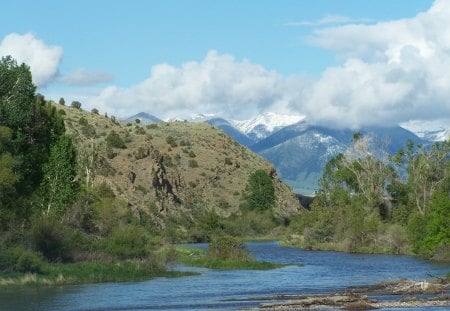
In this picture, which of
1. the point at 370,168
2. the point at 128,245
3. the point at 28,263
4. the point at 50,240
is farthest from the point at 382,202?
the point at 28,263

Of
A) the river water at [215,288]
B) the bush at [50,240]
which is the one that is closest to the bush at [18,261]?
the river water at [215,288]

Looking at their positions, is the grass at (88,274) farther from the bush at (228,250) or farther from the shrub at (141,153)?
the shrub at (141,153)

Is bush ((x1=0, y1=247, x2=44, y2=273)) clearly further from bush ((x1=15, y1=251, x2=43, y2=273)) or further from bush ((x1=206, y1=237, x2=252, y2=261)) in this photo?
bush ((x1=206, y1=237, x2=252, y2=261))

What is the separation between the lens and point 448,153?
128 m

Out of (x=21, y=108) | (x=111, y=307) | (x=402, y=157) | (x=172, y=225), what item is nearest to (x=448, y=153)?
(x=402, y=157)

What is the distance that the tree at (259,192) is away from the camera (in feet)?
613

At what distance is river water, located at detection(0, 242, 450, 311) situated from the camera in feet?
194

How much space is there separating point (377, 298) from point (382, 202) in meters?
85.2

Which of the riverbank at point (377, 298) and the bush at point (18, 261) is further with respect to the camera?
the bush at point (18, 261)

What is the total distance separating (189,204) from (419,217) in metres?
72.9

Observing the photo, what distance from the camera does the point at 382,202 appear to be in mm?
143875

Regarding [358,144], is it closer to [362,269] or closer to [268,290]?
[362,269]

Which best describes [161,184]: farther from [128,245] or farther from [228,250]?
[128,245]

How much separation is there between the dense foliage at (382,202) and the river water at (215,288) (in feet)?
54.5
